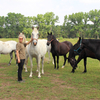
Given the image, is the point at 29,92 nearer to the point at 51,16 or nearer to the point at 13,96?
the point at 13,96

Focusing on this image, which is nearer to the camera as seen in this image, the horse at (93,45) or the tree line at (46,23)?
the horse at (93,45)

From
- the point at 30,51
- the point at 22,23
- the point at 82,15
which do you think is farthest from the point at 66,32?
the point at 30,51

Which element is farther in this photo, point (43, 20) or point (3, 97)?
point (43, 20)

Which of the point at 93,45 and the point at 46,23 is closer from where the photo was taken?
the point at 93,45

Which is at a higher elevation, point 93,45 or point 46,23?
point 46,23

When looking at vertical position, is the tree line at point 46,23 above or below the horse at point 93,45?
above

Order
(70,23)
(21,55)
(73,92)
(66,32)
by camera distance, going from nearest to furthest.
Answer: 1. (73,92)
2. (21,55)
3. (70,23)
4. (66,32)

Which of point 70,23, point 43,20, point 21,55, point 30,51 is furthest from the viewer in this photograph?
point 70,23

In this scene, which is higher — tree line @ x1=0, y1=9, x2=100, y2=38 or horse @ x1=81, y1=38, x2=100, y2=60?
tree line @ x1=0, y1=9, x2=100, y2=38

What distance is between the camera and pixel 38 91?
4.17 metres

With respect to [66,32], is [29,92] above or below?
below

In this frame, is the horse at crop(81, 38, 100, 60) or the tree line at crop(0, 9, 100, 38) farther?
the tree line at crop(0, 9, 100, 38)

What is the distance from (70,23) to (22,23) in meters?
27.7

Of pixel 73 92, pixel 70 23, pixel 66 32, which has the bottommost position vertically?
pixel 73 92
